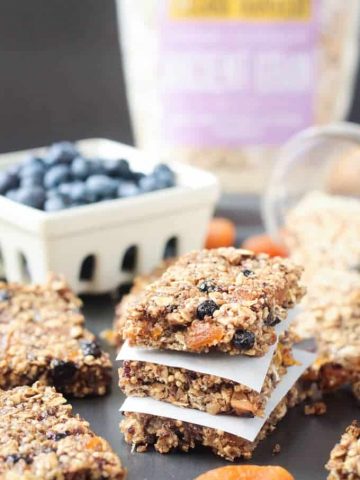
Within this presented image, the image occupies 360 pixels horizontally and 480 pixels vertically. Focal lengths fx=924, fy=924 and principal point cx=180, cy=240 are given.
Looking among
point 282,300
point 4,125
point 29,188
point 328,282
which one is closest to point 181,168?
point 29,188

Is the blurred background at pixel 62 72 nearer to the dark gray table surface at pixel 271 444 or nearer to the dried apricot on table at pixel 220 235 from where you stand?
the dried apricot on table at pixel 220 235

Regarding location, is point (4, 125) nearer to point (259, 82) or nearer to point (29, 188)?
point (259, 82)

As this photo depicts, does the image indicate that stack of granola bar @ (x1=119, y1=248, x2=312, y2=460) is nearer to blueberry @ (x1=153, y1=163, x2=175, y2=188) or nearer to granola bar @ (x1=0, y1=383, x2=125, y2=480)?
granola bar @ (x1=0, y1=383, x2=125, y2=480)

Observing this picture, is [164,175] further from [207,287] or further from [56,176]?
[207,287]

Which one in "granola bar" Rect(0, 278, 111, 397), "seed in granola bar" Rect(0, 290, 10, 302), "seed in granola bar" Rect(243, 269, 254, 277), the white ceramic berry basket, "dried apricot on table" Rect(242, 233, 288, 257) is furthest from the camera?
"dried apricot on table" Rect(242, 233, 288, 257)

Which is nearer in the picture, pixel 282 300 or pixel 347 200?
pixel 282 300

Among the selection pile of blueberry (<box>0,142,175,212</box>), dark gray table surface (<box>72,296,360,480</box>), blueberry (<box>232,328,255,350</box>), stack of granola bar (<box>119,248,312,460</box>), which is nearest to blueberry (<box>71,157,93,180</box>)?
pile of blueberry (<box>0,142,175,212</box>)
